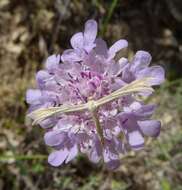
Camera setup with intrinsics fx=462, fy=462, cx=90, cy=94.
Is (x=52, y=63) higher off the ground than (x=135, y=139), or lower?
higher

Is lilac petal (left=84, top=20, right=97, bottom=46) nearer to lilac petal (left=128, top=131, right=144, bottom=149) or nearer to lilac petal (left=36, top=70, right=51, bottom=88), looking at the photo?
lilac petal (left=36, top=70, right=51, bottom=88)

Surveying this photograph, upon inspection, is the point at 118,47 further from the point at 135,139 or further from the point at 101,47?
the point at 135,139

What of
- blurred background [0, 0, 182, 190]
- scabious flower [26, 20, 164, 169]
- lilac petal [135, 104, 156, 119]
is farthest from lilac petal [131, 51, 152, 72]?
blurred background [0, 0, 182, 190]

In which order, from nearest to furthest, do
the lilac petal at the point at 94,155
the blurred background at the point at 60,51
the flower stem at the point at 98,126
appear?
the flower stem at the point at 98,126, the lilac petal at the point at 94,155, the blurred background at the point at 60,51

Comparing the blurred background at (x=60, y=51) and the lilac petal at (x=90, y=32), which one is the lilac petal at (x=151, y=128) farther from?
the blurred background at (x=60, y=51)

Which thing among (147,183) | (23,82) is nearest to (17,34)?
(23,82)

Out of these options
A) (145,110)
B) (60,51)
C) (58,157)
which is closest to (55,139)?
(58,157)

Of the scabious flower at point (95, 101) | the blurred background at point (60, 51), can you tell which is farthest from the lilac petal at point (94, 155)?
the blurred background at point (60, 51)

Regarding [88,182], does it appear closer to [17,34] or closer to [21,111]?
[21,111]
